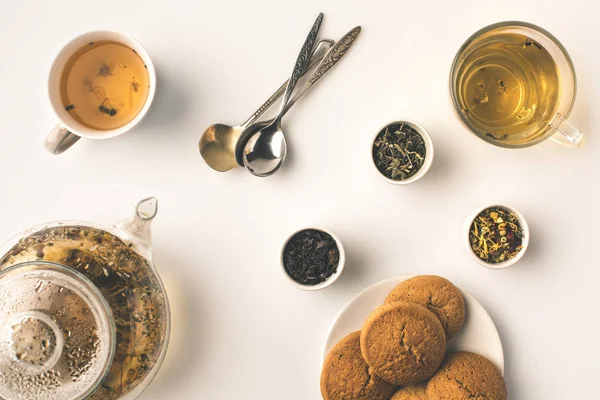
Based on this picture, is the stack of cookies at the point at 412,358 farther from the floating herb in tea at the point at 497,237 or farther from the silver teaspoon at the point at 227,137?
the silver teaspoon at the point at 227,137

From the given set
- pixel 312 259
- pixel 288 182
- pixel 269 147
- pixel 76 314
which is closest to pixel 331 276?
pixel 312 259

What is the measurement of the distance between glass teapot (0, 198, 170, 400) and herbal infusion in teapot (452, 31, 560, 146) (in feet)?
2.97

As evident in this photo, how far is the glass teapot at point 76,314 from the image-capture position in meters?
1.06

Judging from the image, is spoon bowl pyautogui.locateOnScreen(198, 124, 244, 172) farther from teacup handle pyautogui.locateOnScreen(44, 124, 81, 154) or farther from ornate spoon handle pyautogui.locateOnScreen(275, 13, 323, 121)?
teacup handle pyautogui.locateOnScreen(44, 124, 81, 154)

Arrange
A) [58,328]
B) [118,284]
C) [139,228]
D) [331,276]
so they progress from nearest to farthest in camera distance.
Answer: [58,328] → [118,284] → [139,228] → [331,276]

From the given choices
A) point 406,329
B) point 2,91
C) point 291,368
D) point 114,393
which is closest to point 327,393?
point 291,368

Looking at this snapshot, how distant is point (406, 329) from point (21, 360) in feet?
2.82

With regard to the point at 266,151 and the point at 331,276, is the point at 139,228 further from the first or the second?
the point at 331,276

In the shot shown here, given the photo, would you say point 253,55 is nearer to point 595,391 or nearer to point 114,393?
point 114,393

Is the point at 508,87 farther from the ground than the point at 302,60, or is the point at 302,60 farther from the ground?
the point at 302,60

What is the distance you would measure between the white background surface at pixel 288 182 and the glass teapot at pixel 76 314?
0.22 metres

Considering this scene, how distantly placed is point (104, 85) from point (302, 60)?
53cm

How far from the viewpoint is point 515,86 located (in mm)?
1519

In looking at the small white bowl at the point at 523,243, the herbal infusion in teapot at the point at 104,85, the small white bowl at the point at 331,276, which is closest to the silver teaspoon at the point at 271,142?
the small white bowl at the point at 331,276
